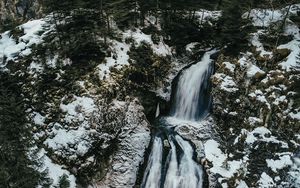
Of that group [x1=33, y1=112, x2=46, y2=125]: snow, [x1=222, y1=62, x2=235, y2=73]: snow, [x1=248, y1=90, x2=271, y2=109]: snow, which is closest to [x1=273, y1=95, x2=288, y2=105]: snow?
[x1=248, y1=90, x2=271, y2=109]: snow

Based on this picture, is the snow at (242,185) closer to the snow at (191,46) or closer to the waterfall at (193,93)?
the waterfall at (193,93)

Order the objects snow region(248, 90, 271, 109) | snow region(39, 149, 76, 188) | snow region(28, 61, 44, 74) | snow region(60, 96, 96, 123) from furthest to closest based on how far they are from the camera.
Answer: snow region(28, 61, 44, 74), snow region(60, 96, 96, 123), snow region(248, 90, 271, 109), snow region(39, 149, 76, 188)

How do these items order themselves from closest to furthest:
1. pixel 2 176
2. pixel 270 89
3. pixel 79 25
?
pixel 2 176 < pixel 270 89 < pixel 79 25

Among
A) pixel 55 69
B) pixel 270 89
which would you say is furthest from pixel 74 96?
pixel 270 89

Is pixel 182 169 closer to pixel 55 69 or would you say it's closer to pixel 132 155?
pixel 132 155

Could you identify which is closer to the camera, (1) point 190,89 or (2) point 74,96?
(2) point 74,96

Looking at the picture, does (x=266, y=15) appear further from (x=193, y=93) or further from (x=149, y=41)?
(x=149, y=41)

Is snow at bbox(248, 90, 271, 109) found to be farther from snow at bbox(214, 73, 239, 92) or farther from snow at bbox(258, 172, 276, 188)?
snow at bbox(258, 172, 276, 188)
